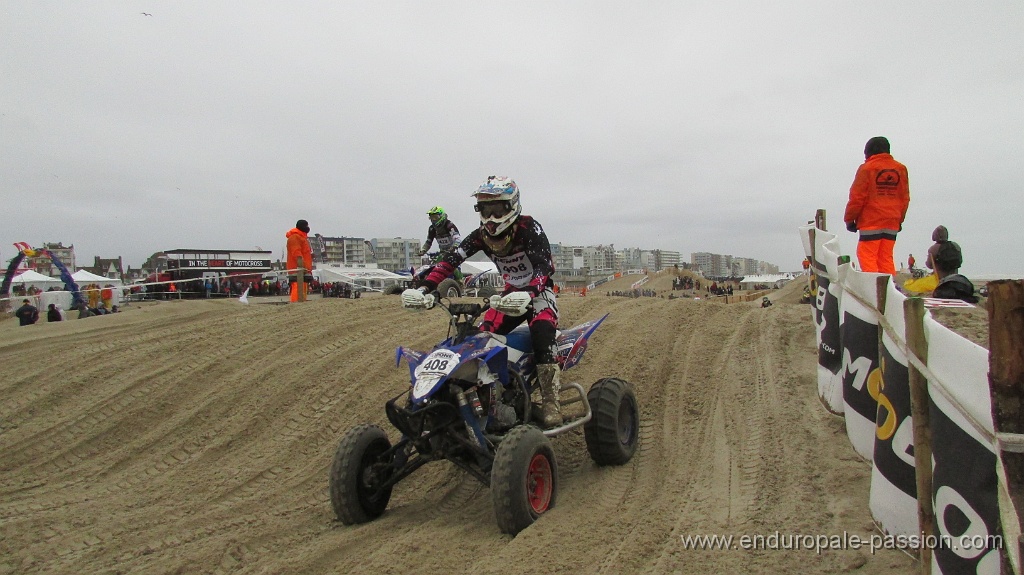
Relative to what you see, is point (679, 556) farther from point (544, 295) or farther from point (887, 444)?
point (544, 295)

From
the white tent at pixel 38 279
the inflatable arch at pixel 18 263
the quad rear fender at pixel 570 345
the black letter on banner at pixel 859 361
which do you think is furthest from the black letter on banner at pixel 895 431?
the white tent at pixel 38 279

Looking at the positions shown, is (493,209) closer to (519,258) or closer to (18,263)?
(519,258)

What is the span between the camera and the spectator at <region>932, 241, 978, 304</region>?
410 centimetres

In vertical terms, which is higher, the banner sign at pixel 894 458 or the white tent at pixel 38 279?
the white tent at pixel 38 279

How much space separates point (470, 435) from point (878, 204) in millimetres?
4647

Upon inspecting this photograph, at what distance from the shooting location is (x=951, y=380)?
6.87ft

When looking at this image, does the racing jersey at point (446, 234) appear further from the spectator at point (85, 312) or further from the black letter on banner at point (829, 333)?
the spectator at point (85, 312)

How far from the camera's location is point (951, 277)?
4.16 metres

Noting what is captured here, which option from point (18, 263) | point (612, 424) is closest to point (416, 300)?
point (612, 424)

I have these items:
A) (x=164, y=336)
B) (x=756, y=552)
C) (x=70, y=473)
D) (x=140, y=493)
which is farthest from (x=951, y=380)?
(x=164, y=336)

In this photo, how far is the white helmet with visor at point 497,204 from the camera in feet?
14.7

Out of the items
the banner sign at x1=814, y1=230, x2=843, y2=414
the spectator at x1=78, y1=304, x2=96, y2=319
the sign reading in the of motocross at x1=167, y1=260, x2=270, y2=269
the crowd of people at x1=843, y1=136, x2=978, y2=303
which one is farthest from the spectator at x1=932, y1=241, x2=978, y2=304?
the sign reading in the of motocross at x1=167, y1=260, x2=270, y2=269

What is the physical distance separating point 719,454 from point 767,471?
53 centimetres

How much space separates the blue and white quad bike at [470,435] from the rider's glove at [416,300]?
0.23 m
